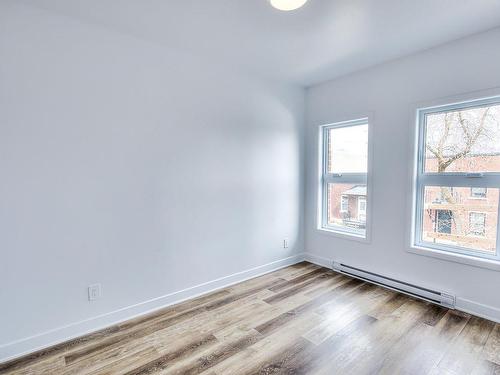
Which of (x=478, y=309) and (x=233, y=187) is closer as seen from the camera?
(x=478, y=309)

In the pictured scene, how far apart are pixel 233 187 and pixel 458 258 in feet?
7.68

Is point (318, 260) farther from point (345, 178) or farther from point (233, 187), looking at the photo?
point (233, 187)

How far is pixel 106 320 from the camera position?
221 centimetres

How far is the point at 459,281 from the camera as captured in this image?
2432 millimetres

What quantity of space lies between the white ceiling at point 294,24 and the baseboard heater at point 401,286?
2.43 m

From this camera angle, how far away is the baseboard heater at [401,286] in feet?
8.12

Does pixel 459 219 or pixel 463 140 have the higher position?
pixel 463 140

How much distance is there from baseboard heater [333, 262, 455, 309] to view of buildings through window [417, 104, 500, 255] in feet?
1.65

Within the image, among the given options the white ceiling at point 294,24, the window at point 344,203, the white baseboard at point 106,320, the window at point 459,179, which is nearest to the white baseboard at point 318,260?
the window at point 344,203

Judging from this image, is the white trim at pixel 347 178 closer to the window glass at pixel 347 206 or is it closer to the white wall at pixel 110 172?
the window glass at pixel 347 206

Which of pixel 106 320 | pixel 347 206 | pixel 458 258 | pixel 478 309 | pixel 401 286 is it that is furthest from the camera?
pixel 347 206

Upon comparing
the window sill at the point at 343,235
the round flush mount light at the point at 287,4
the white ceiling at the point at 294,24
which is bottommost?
the window sill at the point at 343,235

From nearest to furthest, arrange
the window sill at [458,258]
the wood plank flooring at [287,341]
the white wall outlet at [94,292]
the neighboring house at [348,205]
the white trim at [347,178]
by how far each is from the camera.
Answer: the wood plank flooring at [287,341]
the white wall outlet at [94,292]
the window sill at [458,258]
the white trim at [347,178]
the neighboring house at [348,205]

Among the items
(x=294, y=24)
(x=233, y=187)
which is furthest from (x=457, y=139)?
(x=233, y=187)
